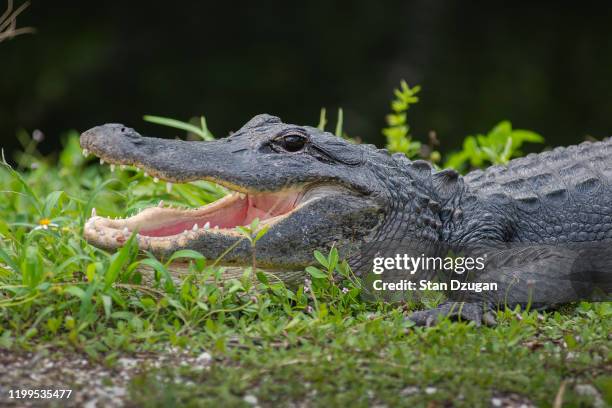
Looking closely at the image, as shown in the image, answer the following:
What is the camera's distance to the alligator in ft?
12.7

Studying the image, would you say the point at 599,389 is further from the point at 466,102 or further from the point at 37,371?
the point at 466,102

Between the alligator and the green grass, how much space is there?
131 millimetres

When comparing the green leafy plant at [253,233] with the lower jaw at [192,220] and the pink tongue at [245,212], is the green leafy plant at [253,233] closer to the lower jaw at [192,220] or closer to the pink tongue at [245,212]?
the lower jaw at [192,220]

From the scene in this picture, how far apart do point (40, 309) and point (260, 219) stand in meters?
1.17

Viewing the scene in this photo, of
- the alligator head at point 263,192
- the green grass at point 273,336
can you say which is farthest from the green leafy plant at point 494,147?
the green grass at point 273,336

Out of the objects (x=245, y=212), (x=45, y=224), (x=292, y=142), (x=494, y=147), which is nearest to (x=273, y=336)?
(x=245, y=212)

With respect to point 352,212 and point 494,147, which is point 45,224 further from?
point 494,147

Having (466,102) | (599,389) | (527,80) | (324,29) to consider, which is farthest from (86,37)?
(599,389)

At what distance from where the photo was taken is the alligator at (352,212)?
12.7 feet

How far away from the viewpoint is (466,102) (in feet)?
38.0

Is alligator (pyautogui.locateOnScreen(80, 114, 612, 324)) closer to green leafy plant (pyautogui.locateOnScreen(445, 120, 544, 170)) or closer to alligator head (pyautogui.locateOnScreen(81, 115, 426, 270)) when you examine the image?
alligator head (pyautogui.locateOnScreen(81, 115, 426, 270))

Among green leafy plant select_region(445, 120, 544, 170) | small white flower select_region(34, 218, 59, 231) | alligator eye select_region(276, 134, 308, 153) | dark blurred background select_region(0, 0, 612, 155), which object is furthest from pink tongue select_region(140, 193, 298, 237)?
dark blurred background select_region(0, 0, 612, 155)

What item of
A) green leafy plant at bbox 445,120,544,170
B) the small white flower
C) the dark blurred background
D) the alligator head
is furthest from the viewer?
the dark blurred background

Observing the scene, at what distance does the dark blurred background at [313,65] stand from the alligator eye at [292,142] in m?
6.67
